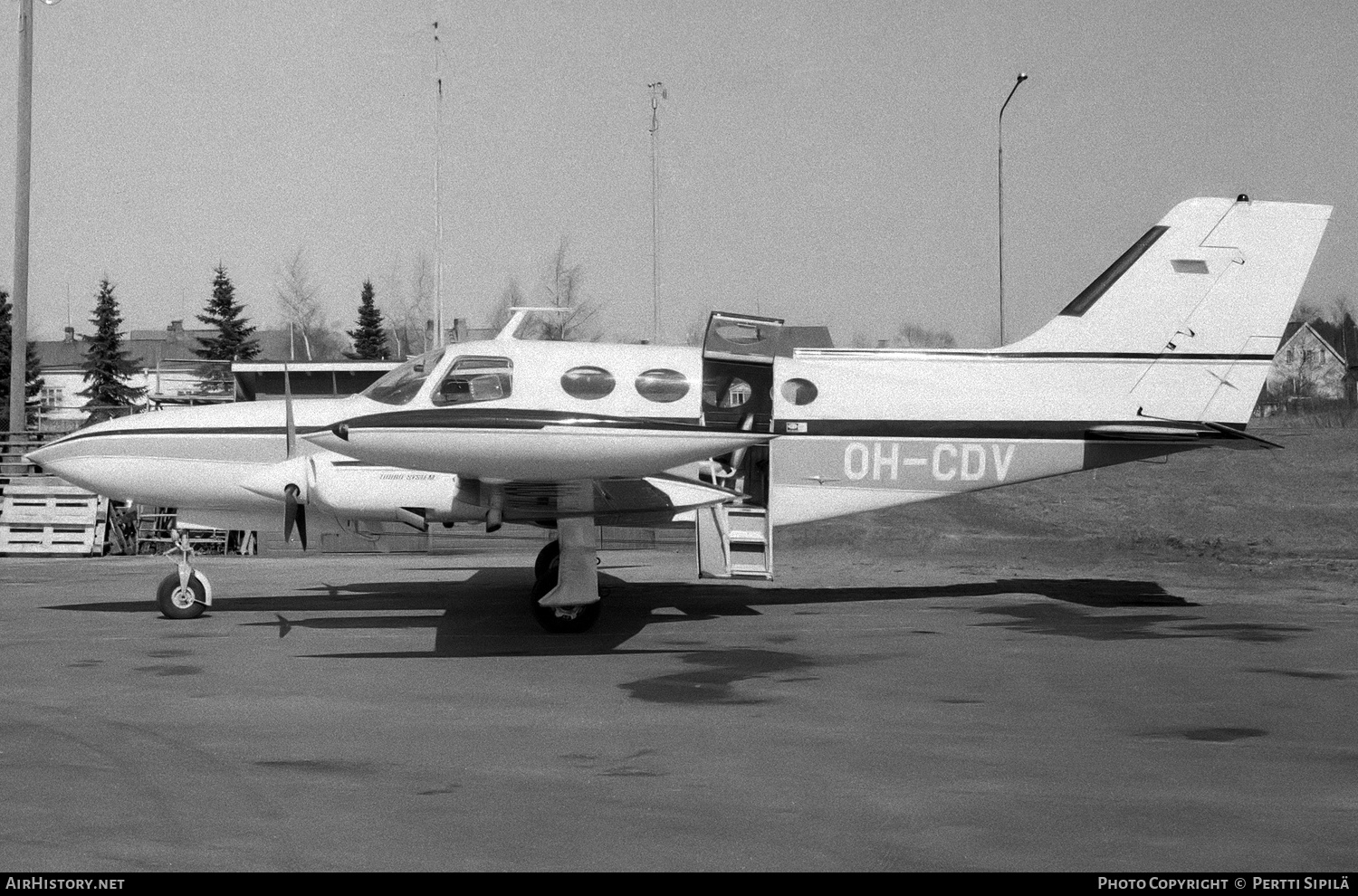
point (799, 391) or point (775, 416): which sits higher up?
point (799, 391)

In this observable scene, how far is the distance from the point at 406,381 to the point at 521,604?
349cm

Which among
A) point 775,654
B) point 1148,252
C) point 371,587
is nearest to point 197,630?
A: point 371,587

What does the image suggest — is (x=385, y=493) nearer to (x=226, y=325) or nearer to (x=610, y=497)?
(x=610, y=497)

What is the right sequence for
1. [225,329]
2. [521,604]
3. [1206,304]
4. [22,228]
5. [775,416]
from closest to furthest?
[775,416] → [1206,304] → [521,604] → [22,228] → [225,329]

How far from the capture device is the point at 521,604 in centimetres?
1473

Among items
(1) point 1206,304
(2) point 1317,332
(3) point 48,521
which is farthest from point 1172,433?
(2) point 1317,332

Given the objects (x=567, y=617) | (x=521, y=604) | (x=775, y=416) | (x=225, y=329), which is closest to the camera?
(x=567, y=617)

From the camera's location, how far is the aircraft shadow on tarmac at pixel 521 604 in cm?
1201

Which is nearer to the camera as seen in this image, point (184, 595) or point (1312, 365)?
point (184, 595)

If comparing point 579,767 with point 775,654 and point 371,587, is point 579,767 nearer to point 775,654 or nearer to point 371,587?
point 775,654

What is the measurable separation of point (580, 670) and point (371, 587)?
680 cm

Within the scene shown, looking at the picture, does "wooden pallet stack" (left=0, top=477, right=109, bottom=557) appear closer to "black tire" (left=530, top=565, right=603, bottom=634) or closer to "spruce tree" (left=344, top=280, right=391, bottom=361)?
"black tire" (left=530, top=565, right=603, bottom=634)

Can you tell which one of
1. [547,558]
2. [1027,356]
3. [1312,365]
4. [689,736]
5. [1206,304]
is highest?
[1312,365]

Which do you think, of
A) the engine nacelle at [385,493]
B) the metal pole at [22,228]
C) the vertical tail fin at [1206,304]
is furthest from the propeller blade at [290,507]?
the metal pole at [22,228]
